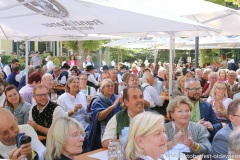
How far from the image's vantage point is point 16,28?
7156 millimetres

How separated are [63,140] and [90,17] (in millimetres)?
2780

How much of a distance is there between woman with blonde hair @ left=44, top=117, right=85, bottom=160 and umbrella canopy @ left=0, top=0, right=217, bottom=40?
1.50 meters

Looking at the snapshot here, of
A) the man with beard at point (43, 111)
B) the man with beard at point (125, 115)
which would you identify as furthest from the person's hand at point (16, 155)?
the man with beard at point (43, 111)

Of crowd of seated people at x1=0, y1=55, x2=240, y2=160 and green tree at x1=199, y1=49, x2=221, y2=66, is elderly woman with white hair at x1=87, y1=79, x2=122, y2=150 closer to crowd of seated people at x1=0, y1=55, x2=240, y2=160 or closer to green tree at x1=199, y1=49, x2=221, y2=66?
crowd of seated people at x1=0, y1=55, x2=240, y2=160

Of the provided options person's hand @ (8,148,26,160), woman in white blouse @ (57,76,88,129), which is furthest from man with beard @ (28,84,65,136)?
person's hand @ (8,148,26,160)

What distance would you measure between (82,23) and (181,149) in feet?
9.27

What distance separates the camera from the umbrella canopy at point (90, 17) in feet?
15.5

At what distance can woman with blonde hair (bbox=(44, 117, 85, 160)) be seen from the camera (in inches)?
120

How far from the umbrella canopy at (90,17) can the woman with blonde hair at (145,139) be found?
174 cm

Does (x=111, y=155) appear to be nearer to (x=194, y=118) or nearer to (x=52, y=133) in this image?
(x=52, y=133)

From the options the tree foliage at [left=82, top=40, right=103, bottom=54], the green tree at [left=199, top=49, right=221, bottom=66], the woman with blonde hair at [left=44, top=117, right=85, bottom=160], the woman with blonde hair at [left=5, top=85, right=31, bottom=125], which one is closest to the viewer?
the woman with blonde hair at [left=44, top=117, right=85, bottom=160]

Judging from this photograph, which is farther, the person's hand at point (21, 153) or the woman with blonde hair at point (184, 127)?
the woman with blonde hair at point (184, 127)

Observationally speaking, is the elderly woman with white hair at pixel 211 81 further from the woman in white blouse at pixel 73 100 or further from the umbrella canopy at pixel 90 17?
the woman in white blouse at pixel 73 100

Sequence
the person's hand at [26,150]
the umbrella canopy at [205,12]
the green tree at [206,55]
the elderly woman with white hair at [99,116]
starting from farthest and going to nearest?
1. the green tree at [206,55]
2. the umbrella canopy at [205,12]
3. the elderly woman with white hair at [99,116]
4. the person's hand at [26,150]
